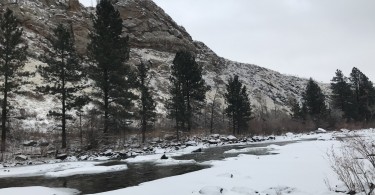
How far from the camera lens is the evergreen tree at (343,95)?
77.6m

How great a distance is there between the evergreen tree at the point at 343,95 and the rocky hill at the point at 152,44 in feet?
86.5

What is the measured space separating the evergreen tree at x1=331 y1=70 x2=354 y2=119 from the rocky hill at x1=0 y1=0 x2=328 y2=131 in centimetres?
2637

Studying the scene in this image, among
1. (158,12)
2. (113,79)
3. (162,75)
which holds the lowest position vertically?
(113,79)

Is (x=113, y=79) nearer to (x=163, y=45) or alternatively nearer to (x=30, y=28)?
(x=30, y=28)

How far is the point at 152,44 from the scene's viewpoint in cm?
10362

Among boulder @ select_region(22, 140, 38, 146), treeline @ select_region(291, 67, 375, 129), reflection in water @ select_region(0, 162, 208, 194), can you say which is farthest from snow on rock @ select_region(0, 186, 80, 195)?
treeline @ select_region(291, 67, 375, 129)

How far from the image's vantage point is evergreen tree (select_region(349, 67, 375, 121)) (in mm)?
79394

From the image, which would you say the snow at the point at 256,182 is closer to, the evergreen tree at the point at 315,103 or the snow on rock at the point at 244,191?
the snow on rock at the point at 244,191

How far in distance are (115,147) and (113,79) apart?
22.9 feet

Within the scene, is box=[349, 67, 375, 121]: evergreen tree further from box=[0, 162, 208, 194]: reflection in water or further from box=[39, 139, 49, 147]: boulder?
box=[0, 162, 208, 194]: reflection in water

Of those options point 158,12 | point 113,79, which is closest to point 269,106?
point 158,12

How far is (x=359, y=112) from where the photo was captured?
8050 cm

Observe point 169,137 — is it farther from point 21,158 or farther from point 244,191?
point 244,191

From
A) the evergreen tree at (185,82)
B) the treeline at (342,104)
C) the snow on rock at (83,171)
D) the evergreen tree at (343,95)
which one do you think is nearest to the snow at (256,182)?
the snow on rock at (83,171)
